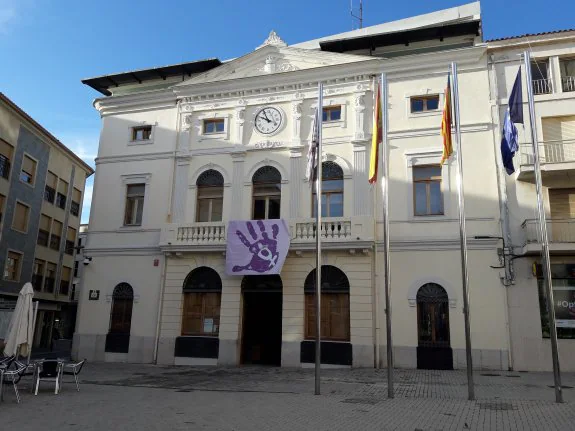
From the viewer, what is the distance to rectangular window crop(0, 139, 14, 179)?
27922 millimetres

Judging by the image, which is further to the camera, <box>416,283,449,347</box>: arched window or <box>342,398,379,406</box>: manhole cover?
<box>416,283,449,347</box>: arched window

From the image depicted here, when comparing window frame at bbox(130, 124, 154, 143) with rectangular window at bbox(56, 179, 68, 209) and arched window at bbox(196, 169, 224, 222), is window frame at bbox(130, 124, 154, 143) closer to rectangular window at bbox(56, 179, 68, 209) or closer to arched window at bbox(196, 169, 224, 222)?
arched window at bbox(196, 169, 224, 222)

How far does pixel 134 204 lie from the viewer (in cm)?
2177

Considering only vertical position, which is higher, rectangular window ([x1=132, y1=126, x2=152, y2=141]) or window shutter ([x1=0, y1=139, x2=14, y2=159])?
window shutter ([x1=0, y1=139, x2=14, y2=159])

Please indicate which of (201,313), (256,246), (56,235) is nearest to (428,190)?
(256,246)

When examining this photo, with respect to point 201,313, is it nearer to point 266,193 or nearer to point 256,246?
point 256,246

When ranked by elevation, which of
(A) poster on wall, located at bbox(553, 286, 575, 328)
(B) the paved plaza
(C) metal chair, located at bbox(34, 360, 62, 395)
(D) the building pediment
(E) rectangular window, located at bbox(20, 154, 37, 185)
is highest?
(D) the building pediment

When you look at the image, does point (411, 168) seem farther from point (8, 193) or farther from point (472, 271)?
point (8, 193)

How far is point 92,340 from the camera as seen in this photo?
20.3 m

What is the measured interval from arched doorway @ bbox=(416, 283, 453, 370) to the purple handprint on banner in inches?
208

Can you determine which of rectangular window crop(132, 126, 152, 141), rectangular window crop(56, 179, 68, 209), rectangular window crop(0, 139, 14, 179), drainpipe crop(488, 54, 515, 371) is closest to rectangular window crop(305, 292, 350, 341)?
drainpipe crop(488, 54, 515, 371)

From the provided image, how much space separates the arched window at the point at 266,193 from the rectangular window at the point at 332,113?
292 centimetres

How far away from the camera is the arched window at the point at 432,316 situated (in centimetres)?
1686

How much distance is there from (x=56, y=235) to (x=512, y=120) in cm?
3153
